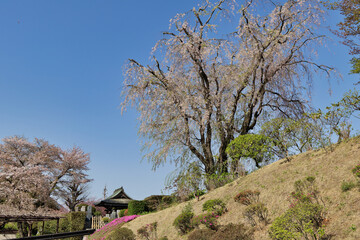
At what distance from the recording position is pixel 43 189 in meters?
28.9

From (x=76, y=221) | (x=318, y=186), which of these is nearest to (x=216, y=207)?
(x=318, y=186)

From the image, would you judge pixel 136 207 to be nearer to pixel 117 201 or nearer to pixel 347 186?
pixel 117 201

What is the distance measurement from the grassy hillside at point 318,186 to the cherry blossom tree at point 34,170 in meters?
19.1

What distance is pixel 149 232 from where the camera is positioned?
1381cm

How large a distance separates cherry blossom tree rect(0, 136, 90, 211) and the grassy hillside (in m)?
19.1

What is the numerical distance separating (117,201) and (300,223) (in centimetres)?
2675

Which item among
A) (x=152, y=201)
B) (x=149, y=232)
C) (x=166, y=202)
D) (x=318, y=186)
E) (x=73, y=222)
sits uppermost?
(x=152, y=201)

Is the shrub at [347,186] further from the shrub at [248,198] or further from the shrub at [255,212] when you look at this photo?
the shrub at [248,198]

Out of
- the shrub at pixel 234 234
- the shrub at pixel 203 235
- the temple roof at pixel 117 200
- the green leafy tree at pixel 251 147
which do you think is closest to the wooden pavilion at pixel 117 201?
the temple roof at pixel 117 200

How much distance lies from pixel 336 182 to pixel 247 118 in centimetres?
1087

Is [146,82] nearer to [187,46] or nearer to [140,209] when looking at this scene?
[187,46]

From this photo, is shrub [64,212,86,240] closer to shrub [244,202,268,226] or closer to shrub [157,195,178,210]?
shrub [157,195,178,210]

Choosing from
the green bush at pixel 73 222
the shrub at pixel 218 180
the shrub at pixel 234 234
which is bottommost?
the shrub at pixel 234 234

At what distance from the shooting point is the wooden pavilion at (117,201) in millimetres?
30066
